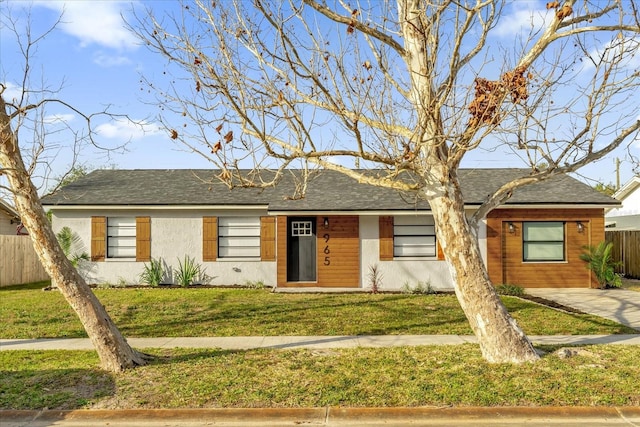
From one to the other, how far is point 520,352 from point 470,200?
9907 mm

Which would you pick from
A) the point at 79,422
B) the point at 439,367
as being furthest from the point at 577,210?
the point at 79,422

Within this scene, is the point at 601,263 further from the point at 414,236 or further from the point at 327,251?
the point at 327,251

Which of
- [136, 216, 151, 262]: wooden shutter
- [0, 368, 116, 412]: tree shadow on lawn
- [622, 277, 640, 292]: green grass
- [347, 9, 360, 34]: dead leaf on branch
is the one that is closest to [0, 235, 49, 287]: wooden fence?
[136, 216, 151, 262]: wooden shutter

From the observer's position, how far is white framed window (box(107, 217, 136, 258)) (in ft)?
57.9

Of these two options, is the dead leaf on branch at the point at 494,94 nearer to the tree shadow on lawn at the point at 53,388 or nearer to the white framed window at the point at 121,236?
the tree shadow on lawn at the point at 53,388

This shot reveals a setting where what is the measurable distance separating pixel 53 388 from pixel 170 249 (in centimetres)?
1119

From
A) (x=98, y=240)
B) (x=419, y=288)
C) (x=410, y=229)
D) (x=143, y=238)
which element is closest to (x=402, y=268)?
(x=419, y=288)

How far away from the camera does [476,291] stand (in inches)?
283

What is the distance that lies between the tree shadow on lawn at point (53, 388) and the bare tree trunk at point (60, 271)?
313mm

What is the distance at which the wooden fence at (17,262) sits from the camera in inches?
768

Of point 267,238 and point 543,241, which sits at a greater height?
point 267,238

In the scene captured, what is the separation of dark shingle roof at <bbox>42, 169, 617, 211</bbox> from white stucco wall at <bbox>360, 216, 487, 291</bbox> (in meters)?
1.15

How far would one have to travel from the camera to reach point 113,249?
57.9 feet

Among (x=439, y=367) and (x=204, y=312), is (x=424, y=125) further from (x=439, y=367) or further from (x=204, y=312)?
(x=204, y=312)
